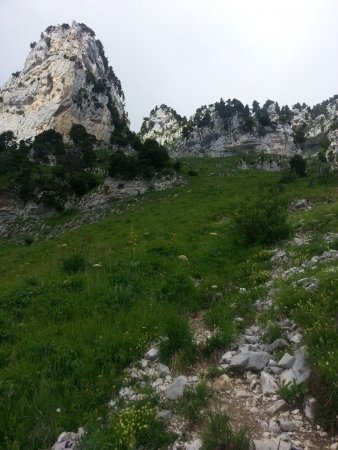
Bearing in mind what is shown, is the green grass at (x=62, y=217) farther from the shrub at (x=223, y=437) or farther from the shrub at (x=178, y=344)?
the shrub at (x=223, y=437)

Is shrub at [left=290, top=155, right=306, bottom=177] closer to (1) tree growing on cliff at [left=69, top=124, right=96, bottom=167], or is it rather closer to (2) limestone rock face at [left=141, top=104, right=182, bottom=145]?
(1) tree growing on cliff at [left=69, top=124, right=96, bottom=167]

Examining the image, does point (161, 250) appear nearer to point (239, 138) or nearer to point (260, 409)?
point (260, 409)

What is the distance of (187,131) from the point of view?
124m

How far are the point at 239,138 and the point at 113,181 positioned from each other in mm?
75536

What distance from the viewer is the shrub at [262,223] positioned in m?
15.9

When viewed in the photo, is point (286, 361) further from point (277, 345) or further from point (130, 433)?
point (130, 433)

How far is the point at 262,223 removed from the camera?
16.0 meters

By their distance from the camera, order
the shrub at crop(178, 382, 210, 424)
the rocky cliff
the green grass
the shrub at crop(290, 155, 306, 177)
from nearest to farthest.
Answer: the shrub at crop(178, 382, 210, 424)
the green grass
the shrub at crop(290, 155, 306, 177)
the rocky cliff

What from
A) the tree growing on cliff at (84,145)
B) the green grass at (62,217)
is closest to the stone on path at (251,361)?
the green grass at (62,217)

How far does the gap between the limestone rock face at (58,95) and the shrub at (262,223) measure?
101 m

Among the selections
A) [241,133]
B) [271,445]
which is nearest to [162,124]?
[241,133]

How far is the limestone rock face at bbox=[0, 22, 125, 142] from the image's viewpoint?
115 metres

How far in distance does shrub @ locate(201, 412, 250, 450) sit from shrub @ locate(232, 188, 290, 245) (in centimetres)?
1096

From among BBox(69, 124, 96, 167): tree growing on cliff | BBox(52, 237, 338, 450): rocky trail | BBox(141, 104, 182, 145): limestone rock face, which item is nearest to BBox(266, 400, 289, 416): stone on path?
BBox(52, 237, 338, 450): rocky trail
